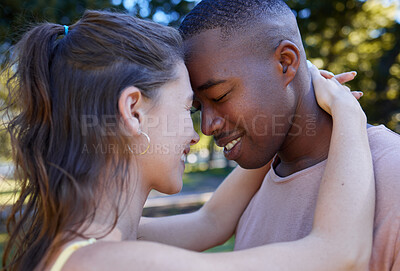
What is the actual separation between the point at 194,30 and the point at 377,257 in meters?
1.40

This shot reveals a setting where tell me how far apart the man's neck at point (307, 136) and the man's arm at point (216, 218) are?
318mm

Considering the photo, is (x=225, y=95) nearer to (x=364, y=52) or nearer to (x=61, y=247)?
(x=61, y=247)

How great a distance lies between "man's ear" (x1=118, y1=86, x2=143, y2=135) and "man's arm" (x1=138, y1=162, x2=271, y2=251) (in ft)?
2.90

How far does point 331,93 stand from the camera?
6.45 ft

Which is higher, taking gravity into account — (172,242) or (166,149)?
(166,149)

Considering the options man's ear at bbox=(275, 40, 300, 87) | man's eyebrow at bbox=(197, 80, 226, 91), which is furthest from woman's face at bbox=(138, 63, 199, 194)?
man's ear at bbox=(275, 40, 300, 87)

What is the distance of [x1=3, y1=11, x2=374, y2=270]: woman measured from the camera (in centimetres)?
136

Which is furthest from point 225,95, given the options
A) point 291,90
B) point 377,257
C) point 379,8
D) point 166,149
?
point 379,8

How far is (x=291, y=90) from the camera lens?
2.11 m

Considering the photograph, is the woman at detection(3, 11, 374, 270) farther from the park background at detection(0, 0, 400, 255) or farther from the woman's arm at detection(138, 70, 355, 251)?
the park background at detection(0, 0, 400, 255)

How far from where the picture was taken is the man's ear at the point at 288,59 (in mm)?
2070

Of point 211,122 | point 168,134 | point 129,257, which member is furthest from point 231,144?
point 129,257

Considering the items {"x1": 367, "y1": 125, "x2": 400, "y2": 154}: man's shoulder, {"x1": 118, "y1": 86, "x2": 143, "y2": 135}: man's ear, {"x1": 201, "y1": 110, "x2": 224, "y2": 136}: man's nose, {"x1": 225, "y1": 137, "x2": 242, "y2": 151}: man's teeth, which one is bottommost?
{"x1": 225, "y1": 137, "x2": 242, "y2": 151}: man's teeth

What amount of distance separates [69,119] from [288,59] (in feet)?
3.88
